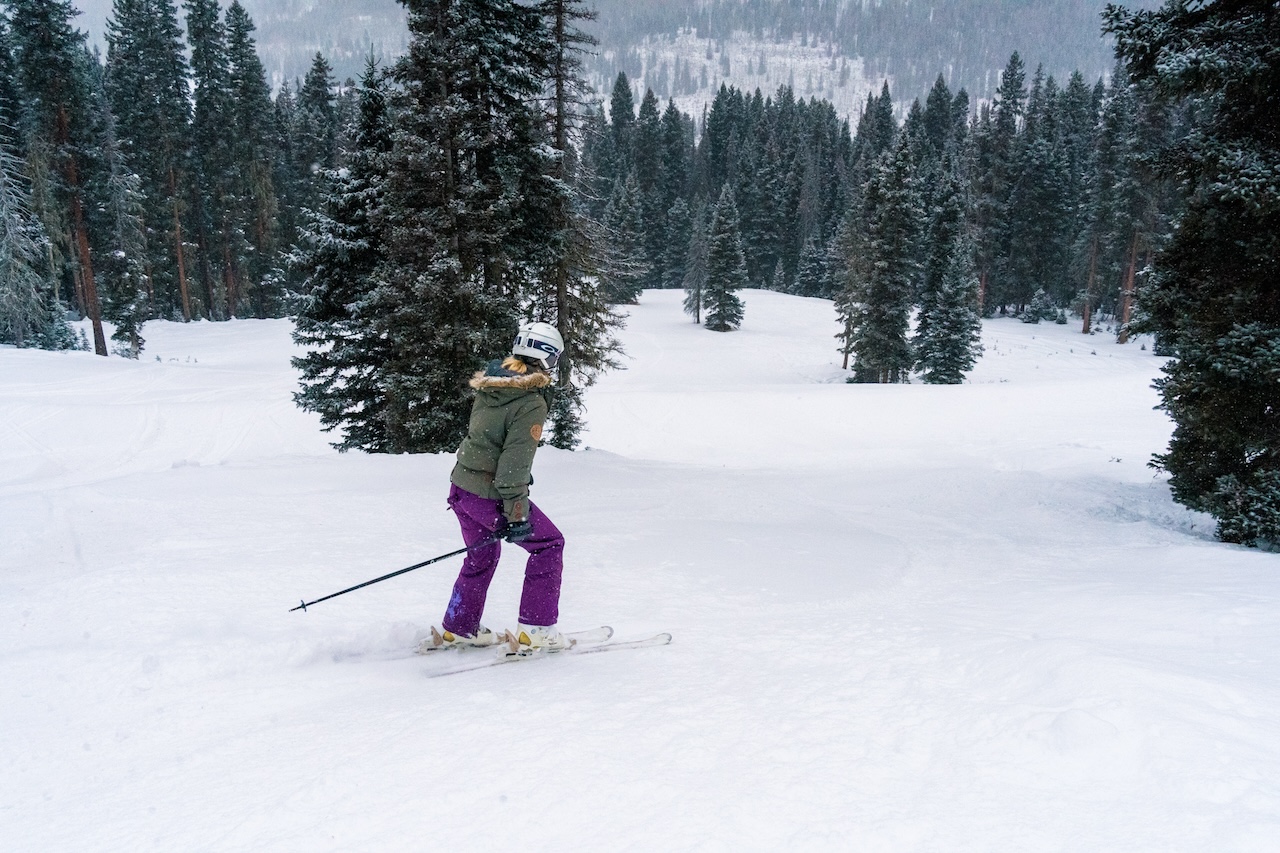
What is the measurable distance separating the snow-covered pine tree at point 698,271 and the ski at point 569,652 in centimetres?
5045

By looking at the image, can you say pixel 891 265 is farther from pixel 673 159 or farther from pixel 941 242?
pixel 673 159

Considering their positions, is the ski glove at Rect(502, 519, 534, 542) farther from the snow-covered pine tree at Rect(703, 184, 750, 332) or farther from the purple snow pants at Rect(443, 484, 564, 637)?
the snow-covered pine tree at Rect(703, 184, 750, 332)

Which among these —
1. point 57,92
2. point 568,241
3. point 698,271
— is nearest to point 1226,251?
point 568,241

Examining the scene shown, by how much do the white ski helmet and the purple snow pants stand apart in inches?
40.5

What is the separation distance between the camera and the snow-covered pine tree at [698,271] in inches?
2269

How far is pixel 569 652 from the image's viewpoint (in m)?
4.93

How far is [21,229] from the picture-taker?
1002 inches

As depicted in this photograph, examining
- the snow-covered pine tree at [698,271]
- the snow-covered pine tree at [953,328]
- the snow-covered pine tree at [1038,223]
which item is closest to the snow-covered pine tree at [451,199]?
the snow-covered pine tree at [953,328]

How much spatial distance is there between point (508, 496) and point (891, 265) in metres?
36.6

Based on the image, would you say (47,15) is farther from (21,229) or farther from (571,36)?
(571,36)

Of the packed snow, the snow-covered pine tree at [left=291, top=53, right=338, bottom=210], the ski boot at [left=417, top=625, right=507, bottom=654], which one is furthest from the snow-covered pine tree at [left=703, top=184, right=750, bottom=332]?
the ski boot at [left=417, top=625, right=507, bottom=654]

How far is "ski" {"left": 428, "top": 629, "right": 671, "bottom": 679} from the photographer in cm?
467

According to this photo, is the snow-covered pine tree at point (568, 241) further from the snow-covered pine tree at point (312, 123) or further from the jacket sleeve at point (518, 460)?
the snow-covered pine tree at point (312, 123)

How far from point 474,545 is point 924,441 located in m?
17.8
